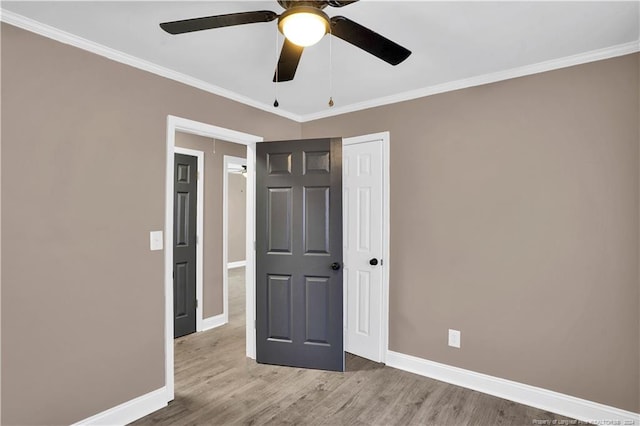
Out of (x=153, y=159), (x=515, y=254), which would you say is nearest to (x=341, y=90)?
(x=153, y=159)

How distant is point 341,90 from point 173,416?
9.34 feet

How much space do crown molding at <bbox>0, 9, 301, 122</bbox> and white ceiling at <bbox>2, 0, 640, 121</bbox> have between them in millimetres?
27

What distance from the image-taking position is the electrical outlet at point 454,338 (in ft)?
9.55

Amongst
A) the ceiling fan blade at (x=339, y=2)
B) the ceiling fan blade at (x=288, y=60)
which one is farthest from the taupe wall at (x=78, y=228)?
the ceiling fan blade at (x=339, y=2)

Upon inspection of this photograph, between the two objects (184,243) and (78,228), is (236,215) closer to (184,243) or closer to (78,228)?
(184,243)

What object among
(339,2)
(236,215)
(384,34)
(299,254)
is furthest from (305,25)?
(236,215)

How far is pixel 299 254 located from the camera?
322 centimetres

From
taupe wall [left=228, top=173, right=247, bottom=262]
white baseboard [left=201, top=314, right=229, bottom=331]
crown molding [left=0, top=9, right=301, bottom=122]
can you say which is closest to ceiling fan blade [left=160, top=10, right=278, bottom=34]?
crown molding [left=0, top=9, right=301, bottom=122]

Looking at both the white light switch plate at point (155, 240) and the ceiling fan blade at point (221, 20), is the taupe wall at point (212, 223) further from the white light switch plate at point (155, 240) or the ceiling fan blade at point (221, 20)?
the ceiling fan blade at point (221, 20)

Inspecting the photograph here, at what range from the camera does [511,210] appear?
267 cm

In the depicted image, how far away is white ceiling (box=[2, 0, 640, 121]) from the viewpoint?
73.3 inches

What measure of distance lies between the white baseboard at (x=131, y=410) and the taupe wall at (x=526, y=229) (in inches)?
78.5

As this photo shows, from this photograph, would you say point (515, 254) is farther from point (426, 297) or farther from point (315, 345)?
point (315, 345)

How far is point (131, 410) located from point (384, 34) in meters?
2.95
